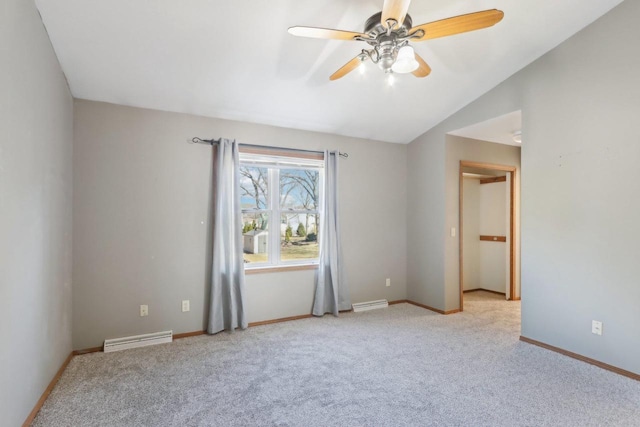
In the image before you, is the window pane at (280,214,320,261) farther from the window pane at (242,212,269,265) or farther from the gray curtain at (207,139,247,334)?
the gray curtain at (207,139,247,334)

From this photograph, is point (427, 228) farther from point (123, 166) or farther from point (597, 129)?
point (123, 166)

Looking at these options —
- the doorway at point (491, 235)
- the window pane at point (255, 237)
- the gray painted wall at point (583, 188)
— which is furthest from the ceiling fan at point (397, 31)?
the doorway at point (491, 235)

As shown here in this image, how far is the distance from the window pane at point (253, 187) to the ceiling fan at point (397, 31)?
86.9 inches

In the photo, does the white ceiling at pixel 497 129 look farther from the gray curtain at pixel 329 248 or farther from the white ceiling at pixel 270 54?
the gray curtain at pixel 329 248

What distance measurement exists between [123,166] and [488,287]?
5679mm

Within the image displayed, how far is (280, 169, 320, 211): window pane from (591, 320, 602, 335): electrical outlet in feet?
10.0

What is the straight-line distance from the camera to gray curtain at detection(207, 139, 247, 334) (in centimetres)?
362

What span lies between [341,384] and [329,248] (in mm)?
1970

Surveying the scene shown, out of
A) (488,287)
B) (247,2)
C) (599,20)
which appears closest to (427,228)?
(488,287)

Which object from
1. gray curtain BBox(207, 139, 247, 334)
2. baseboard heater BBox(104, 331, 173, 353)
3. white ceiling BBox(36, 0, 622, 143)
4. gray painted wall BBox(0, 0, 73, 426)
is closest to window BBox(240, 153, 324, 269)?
gray curtain BBox(207, 139, 247, 334)

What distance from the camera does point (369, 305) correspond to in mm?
4613

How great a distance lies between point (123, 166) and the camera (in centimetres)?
331

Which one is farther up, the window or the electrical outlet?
the window

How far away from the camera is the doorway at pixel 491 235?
5156 mm
